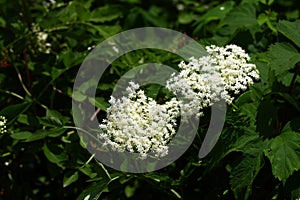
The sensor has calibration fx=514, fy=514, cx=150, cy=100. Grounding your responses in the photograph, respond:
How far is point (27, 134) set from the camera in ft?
7.66

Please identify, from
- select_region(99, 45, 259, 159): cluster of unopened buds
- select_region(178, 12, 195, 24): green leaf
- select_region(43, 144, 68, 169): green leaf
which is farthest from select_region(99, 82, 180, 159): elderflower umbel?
select_region(178, 12, 195, 24): green leaf

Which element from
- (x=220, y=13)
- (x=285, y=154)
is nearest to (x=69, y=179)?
(x=285, y=154)

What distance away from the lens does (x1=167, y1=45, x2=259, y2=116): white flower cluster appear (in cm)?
189

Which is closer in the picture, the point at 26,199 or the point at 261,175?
the point at 261,175

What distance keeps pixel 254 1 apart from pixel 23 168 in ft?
5.08

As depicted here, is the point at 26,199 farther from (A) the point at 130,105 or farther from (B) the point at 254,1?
(B) the point at 254,1

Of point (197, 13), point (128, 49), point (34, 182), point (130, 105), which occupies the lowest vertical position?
point (34, 182)

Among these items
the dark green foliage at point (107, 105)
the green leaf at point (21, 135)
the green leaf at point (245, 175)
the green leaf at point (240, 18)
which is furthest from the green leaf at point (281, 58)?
the green leaf at point (21, 135)

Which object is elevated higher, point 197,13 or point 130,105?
point 130,105

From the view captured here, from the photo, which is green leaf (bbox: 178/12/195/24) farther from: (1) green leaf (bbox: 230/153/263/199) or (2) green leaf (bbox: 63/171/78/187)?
(1) green leaf (bbox: 230/153/263/199)

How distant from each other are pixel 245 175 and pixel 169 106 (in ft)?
1.27

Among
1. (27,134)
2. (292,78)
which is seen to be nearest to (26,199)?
(27,134)

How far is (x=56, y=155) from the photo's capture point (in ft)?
7.98

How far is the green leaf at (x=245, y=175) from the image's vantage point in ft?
6.26
